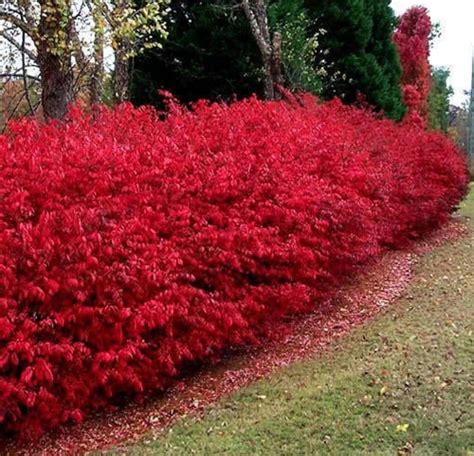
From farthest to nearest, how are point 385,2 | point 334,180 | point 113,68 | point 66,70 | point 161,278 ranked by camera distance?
point 385,2 < point 113,68 < point 66,70 < point 334,180 < point 161,278

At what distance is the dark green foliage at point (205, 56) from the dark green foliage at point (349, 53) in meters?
2.29

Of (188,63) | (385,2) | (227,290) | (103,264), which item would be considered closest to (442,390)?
(227,290)

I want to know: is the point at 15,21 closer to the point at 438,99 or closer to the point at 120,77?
the point at 120,77

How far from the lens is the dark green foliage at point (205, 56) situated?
10.9 metres

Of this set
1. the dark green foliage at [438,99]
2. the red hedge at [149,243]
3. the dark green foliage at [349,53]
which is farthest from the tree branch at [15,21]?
the dark green foliage at [438,99]

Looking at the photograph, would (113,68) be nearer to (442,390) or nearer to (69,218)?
(69,218)

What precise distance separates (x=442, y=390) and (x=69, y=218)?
8.36ft

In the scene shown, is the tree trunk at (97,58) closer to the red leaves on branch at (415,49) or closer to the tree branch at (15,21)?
the tree branch at (15,21)

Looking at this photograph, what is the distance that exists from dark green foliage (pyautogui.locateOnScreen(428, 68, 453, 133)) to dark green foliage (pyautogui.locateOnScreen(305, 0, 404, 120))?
1502cm

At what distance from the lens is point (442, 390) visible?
4160mm

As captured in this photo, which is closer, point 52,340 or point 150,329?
point 52,340

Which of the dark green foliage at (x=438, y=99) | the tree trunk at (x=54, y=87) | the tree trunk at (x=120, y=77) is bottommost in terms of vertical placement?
the tree trunk at (x=54, y=87)

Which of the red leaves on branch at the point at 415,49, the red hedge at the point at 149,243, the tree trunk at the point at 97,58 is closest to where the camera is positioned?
the red hedge at the point at 149,243

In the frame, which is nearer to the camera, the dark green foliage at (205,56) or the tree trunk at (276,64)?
the tree trunk at (276,64)
